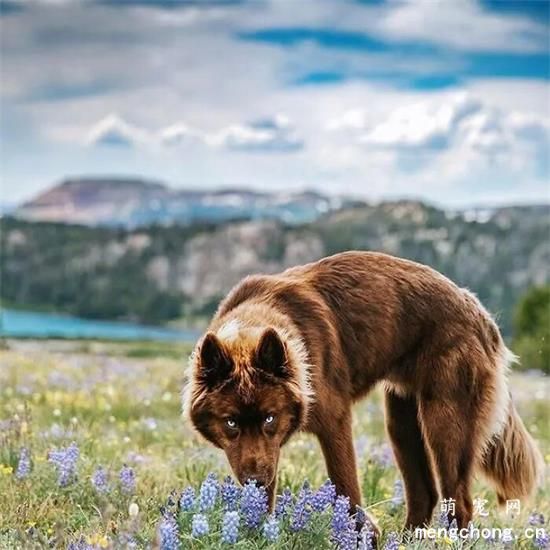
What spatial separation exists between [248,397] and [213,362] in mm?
254

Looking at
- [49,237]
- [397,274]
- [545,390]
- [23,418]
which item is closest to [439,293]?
[397,274]

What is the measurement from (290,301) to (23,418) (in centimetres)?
293

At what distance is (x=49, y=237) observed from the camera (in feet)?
232

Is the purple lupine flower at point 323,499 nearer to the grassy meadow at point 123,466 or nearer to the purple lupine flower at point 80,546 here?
the grassy meadow at point 123,466

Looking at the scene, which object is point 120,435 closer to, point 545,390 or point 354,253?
point 354,253

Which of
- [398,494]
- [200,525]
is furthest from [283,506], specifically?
[398,494]

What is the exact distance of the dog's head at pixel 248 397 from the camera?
16.5 feet

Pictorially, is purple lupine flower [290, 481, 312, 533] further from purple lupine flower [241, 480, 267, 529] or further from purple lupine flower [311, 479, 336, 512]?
purple lupine flower [241, 480, 267, 529]

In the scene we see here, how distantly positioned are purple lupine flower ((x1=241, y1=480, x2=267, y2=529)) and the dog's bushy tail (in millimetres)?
2296

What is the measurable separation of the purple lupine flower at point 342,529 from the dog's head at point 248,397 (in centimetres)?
36

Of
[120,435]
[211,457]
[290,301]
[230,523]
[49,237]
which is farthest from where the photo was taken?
[49,237]

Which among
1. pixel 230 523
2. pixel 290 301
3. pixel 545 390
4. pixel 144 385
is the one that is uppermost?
pixel 290 301

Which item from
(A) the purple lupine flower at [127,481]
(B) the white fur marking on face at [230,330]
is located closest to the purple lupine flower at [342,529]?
(B) the white fur marking on face at [230,330]

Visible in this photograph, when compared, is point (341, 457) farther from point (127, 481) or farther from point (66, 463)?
point (66, 463)
